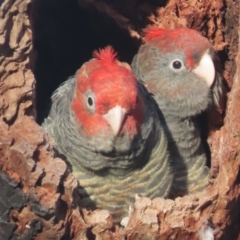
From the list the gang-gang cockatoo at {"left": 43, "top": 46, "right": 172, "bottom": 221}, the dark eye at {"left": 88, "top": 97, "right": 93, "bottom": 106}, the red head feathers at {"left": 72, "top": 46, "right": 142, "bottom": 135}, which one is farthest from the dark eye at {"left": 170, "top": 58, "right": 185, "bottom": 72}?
the dark eye at {"left": 88, "top": 97, "right": 93, "bottom": 106}

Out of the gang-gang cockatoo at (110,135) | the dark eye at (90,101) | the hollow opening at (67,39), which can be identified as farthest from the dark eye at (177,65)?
the dark eye at (90,101)

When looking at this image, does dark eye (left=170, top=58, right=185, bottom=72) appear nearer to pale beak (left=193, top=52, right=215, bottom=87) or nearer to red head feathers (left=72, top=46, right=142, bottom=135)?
pale beak (left=193, top=52, right=215, bottom=87)

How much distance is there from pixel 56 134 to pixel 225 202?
1.01 m

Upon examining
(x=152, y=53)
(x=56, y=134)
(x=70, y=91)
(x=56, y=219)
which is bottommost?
(x=56, y=219)

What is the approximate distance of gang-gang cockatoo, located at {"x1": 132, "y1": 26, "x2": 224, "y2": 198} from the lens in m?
3.46

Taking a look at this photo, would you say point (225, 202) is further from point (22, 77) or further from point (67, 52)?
point (67, 52)

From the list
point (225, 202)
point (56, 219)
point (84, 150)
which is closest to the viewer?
point (56, 219)

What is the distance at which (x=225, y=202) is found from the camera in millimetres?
2939

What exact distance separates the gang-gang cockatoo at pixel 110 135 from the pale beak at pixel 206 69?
337 mm

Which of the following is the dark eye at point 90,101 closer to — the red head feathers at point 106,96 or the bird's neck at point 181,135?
the red head feathers at point 106,96

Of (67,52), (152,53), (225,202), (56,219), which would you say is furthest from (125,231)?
(67,52)

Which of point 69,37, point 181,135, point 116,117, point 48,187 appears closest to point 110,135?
point 116,117

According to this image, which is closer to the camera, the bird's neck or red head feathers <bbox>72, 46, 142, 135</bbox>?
red head feathers <bbox>72, 46, 142, 135</bbox>

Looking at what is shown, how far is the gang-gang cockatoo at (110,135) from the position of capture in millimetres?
2906
